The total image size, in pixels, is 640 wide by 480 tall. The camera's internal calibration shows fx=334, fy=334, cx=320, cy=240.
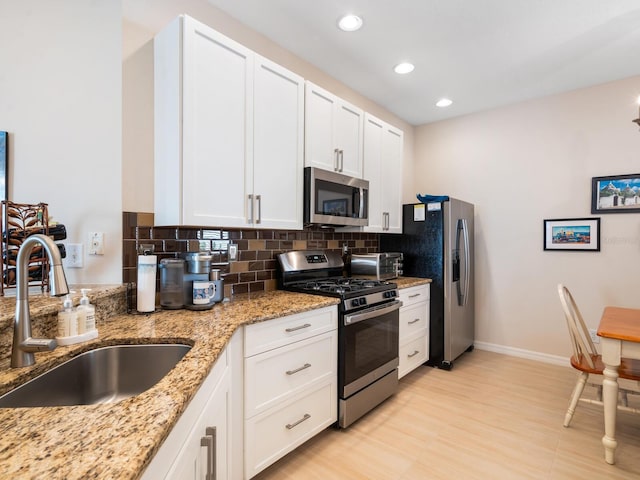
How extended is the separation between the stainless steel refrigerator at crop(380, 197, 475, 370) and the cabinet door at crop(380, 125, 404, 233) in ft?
0.51

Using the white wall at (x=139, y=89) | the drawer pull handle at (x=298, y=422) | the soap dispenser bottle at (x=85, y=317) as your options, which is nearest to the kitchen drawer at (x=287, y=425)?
the drawer pull handle at (x=298, y=422)

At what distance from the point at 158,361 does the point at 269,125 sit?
1443 millimetres

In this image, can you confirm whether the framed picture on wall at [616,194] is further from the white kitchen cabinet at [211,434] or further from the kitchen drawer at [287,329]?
the white kitchen cabinet at [211,434]

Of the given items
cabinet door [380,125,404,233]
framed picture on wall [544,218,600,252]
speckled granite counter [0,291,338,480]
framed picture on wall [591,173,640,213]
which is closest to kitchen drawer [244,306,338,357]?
speckled granite counter [0,291,338,480]

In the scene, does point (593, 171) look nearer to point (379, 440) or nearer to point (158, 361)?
point (379, 440)

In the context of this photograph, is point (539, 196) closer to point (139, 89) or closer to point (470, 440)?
point (470, 440)

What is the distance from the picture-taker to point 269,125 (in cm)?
207

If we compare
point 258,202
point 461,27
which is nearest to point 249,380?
point 258,202

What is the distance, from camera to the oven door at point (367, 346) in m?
2.08

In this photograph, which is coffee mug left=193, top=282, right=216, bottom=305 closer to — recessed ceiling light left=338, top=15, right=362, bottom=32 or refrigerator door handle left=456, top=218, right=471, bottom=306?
recessed ceiling light left=338, top=15, right=362, bottom=32

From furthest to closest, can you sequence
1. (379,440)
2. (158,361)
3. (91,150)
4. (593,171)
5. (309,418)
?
1. (593,171)
2. (379,440)
3. (309,418)
4. (91,150)
5. (158,361)

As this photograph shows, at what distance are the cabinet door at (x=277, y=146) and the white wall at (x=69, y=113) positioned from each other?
726 millimetres

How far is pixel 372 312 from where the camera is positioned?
7.46 feet

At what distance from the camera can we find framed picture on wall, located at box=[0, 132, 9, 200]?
A: 153cm
